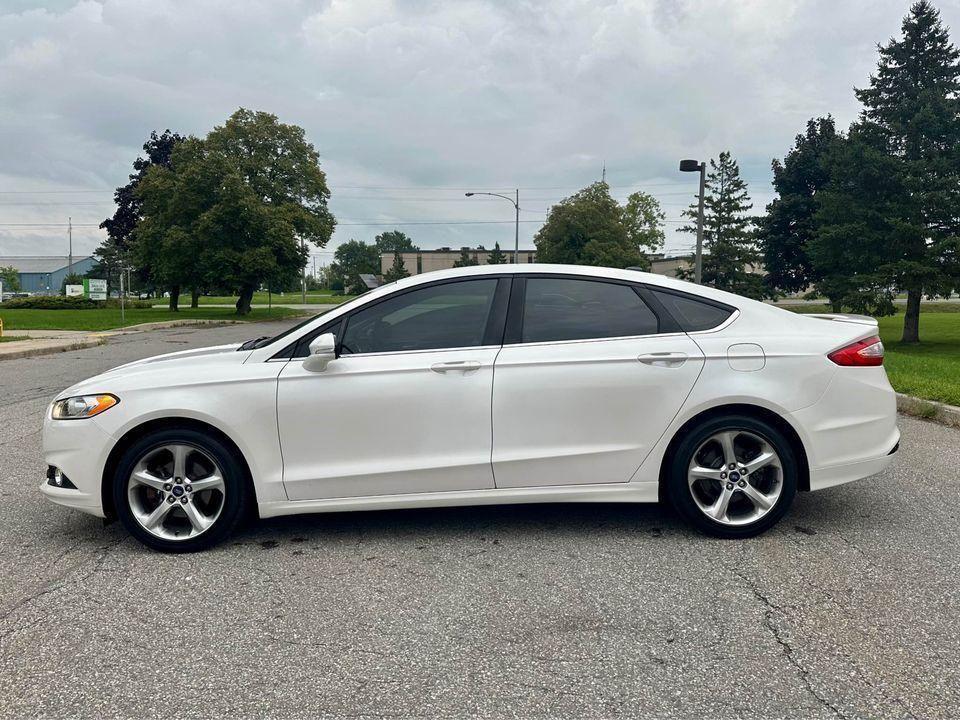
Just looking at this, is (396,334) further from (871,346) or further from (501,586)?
(871,346)

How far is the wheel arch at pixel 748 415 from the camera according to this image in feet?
13.4

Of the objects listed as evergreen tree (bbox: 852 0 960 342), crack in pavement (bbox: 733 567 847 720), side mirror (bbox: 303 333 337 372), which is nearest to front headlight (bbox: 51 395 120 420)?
side mirror (bbox: 303 333 337 372)

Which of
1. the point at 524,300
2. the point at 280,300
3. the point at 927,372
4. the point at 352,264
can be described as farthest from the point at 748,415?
the point at 352,264

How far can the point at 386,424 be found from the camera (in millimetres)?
3959

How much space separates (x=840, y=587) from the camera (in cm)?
349

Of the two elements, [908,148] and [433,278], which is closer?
[433,278]

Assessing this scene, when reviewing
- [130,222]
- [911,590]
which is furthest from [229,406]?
[130,222]

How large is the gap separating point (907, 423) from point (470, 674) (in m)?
6.79

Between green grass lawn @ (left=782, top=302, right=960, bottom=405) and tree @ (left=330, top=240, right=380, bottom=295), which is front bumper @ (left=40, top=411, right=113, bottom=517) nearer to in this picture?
green grass lawn @ (left=782, top=302, right=960, bottom=405)

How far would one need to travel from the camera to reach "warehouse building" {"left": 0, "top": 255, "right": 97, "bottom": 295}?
138750 mm

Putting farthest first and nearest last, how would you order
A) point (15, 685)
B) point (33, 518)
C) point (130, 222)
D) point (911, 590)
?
1. point (130, 222)
2. point (33, 518)
3. point (911, 590)
4. point (15, 685)

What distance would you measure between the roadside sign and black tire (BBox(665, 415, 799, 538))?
3159 cm

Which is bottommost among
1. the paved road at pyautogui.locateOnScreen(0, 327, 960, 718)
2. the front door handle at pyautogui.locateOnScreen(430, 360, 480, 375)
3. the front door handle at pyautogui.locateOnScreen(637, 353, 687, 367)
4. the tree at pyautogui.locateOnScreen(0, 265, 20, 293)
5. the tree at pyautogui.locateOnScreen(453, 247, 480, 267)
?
the paved road at pyautogui.locateOnScreen(0, 327, 960, 718)

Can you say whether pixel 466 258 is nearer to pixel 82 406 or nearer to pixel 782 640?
pixel 82 406
